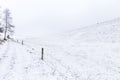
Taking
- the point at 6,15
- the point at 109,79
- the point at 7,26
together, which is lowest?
the point at 109,79

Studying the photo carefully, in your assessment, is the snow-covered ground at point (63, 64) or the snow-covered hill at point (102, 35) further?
the snow-covered hill at point (102, 35)

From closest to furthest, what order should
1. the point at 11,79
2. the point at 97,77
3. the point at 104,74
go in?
the point at 11,79
the point at 97,77
the point at 104,74

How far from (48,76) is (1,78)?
8.76ft

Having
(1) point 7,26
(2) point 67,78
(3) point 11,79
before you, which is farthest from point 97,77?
(1) point 7,26

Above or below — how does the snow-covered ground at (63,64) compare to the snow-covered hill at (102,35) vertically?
below

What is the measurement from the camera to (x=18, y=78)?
7.97 m

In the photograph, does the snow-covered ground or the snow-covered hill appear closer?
the snow-covered ground

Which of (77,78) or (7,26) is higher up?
(7,26)

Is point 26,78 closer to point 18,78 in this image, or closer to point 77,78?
point 18,78

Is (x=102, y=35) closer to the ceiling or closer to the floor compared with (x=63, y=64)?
closer to the ceiling

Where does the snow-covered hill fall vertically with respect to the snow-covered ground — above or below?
above

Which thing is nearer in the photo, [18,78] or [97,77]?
[18,78]

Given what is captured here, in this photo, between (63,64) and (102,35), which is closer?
(63,64)

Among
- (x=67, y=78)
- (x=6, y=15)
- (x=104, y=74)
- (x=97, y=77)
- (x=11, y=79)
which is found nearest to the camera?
(x=11, y=79)
